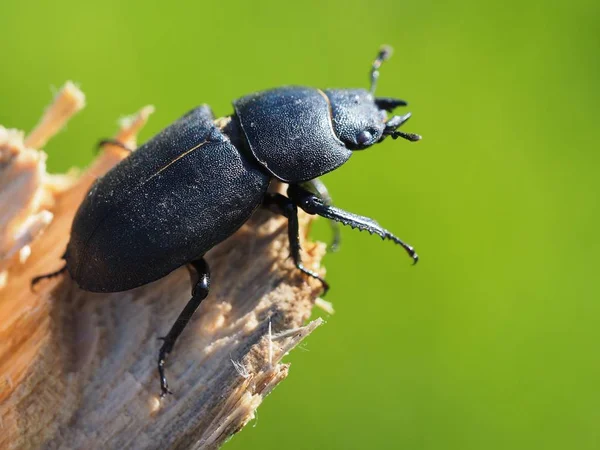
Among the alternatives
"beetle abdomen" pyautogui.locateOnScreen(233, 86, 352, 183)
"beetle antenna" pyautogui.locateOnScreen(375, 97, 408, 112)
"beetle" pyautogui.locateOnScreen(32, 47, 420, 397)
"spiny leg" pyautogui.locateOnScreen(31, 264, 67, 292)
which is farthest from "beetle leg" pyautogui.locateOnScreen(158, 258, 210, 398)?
"beetle antenna" pyautogui.locateOnScreen(375, 97, 408, 112)

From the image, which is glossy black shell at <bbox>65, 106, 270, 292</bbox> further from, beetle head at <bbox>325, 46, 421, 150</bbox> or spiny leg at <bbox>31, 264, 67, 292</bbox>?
beetle head at <bbox>325, 46, 421, 150</bbox>

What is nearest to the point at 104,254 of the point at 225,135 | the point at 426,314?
the point at 225,135

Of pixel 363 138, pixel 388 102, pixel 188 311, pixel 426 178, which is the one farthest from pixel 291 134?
pixel 426 178

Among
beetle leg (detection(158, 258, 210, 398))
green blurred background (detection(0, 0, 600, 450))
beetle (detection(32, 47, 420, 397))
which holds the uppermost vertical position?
beetle (detection(32, 47, 420, 397))

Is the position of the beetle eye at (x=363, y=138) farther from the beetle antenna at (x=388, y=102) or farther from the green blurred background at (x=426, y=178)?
the green blurred background at (x=426, y=178)

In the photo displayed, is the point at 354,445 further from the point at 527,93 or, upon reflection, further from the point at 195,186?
the point at 527,93

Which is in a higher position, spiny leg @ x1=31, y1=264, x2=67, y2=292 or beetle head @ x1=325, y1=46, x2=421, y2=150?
spiny leg @ x1=31, y1=264, x2=67, y2=292

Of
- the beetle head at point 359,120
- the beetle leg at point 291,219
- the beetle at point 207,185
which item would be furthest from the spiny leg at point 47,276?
the beetle head at point 359,120
